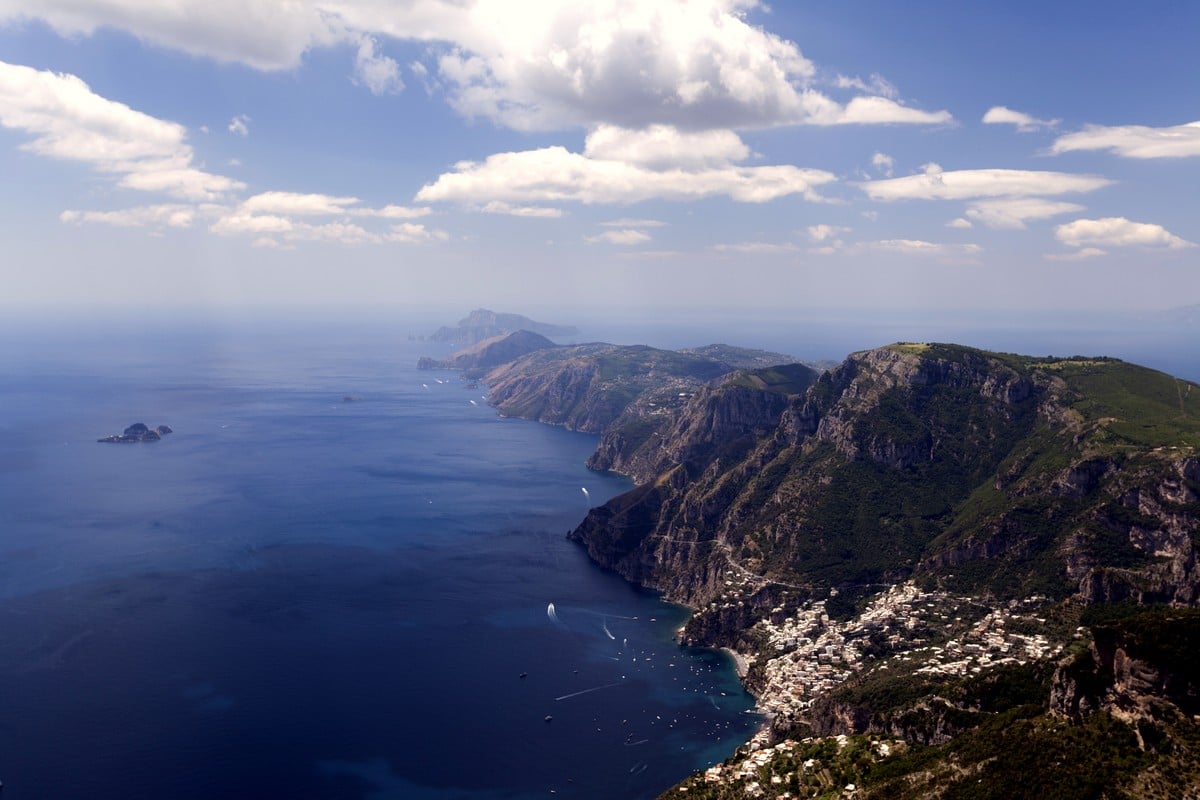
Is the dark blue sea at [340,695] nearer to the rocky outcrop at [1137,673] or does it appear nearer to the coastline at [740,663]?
the coastline at [740,663]

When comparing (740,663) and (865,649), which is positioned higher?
(865,649)

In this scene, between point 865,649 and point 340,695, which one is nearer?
point 340,695

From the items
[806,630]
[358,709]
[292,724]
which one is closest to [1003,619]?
[806,630]

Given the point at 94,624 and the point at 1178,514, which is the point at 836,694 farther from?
the point at 94,624

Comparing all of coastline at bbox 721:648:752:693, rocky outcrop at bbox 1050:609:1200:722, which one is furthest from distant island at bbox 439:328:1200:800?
coastline at bbox 721:648:752:693

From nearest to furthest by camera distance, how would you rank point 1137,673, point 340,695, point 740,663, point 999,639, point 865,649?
point 1137,673
point 340,695
point 999,639
point 865,649
point 740,663

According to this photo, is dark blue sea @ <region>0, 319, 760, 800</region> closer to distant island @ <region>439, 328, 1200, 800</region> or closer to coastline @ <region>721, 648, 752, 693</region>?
coastline @ <region>721, 648, 752, 693</region>

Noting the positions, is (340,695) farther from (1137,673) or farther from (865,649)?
(1137,673)

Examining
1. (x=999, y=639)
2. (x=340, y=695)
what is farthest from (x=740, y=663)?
(x=340, y=695)

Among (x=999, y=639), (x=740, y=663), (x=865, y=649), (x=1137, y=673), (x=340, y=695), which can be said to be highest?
(x=1137, y=673)

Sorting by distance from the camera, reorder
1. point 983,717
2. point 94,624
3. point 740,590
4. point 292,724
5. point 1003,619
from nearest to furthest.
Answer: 1. point 983,717
2. point 292,724
3. point 1003,619
4. point 94,624
5. point 740,590

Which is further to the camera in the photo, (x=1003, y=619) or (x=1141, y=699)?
(x=1003, y=619)
